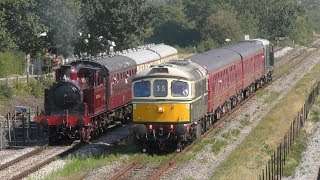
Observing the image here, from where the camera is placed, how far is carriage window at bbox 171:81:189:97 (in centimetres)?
2431

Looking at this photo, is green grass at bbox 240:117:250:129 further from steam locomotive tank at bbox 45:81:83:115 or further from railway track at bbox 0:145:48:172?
railway track at bbox 0:145:48:172

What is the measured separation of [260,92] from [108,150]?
22580 millimetres

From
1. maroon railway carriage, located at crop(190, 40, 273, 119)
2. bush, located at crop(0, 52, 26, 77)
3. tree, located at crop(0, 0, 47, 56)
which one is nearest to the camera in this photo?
maroon railway carriage, located at crop(190, 40, 273, 119)

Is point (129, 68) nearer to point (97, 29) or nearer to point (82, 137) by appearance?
point (82, 137)

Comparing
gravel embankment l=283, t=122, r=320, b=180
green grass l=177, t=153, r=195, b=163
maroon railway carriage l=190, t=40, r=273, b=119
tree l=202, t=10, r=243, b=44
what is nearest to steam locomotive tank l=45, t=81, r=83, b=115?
green grass l=177, t=153, r=195, b=163

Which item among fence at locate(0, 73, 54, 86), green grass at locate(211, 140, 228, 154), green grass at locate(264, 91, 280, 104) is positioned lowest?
green grass at locate(264, 91, 280, 104)

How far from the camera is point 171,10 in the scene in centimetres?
11806

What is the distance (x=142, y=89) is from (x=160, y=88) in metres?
0.68

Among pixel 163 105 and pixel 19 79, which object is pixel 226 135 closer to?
pixel 163 105

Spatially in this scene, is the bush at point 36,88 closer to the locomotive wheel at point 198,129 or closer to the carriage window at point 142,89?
the locomotive wheel at point 198,129

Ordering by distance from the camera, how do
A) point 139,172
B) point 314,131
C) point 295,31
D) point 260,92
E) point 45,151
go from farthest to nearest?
point 295,31
point 260,92
point 314,131
point 45,151
point 139,172

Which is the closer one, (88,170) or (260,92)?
(88,170)

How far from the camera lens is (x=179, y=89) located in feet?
80.0

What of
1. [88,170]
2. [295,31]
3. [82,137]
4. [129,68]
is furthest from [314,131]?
[295,31]
